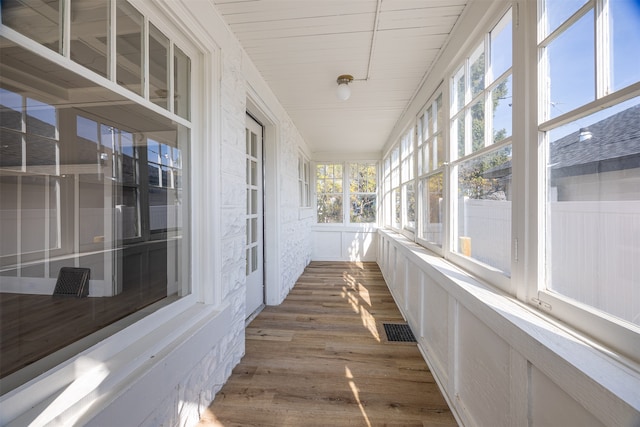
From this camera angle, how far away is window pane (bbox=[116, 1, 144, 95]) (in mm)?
1086

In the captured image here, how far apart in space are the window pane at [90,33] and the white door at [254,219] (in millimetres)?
1674

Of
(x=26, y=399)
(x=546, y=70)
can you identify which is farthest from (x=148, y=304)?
(x=546, y=70)

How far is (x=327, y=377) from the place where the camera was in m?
1.86

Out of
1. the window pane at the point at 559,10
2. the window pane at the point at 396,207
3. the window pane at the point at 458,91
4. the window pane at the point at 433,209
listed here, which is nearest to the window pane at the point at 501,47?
the window pane at the point at 559,10

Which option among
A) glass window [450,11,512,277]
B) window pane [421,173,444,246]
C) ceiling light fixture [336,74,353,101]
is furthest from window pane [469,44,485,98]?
ceiling light fixture [336,74,353,101]

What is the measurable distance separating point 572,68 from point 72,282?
222cm

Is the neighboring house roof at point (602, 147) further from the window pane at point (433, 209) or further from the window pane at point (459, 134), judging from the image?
the window pane at point (433, 209)

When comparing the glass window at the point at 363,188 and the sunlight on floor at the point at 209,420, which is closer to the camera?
the sunlight on floor at the point at 209,420

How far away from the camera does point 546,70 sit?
1.01m

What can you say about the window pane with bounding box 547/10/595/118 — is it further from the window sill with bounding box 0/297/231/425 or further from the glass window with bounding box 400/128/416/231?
the glass window with bounding box 400/128/416/231

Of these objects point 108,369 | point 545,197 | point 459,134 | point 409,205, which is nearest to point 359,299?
point 409,205

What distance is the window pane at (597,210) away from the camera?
719mm

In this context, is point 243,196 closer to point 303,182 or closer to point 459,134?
point 459,134

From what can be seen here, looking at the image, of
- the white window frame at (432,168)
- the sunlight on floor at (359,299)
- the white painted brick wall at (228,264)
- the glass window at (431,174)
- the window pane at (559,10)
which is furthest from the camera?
the sunlight on floor at (359,299)
